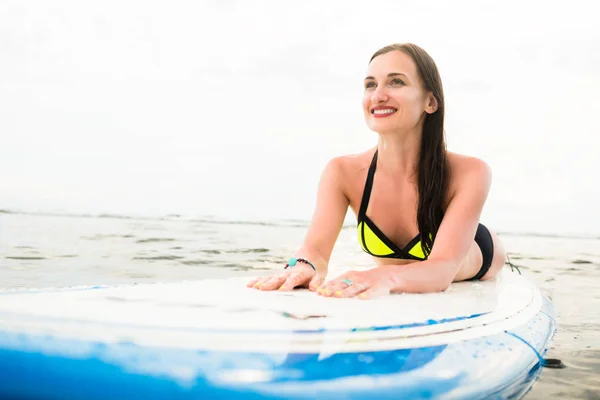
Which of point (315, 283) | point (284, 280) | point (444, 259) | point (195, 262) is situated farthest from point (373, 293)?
point (195, 262)

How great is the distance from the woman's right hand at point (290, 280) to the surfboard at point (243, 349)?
314 mm

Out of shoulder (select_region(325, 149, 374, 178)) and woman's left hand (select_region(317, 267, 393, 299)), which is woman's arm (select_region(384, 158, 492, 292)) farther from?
shoulder (select_region(325, 149, 374, 178))

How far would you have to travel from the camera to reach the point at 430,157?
9.32ft

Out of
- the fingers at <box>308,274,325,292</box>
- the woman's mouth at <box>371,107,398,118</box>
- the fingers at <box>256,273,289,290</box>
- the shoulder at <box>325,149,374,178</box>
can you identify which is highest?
the woman's mouth at <box>371,107,398,118</box>

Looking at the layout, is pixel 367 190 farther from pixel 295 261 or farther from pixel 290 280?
pixel 290 280

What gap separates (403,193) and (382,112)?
1.57 feet

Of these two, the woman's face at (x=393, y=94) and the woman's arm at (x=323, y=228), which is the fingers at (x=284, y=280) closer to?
the woman's arm at (x=323, y=228)

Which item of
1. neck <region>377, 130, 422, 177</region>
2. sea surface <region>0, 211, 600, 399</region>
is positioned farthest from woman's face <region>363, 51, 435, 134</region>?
sea surface <region>0, 211, 600, 399</region>

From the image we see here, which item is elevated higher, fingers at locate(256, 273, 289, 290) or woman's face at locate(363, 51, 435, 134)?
woman's face at locate(363, 51, 435, 134)

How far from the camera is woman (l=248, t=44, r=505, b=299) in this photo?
8.12 ft

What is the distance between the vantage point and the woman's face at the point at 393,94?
2.67 metres

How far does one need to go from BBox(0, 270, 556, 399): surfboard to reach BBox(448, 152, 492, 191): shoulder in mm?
892

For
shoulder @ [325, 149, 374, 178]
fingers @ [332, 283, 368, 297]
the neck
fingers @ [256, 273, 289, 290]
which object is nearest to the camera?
fingers @ [332, 283, 368, 297]

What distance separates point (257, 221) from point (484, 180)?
64.2ft
